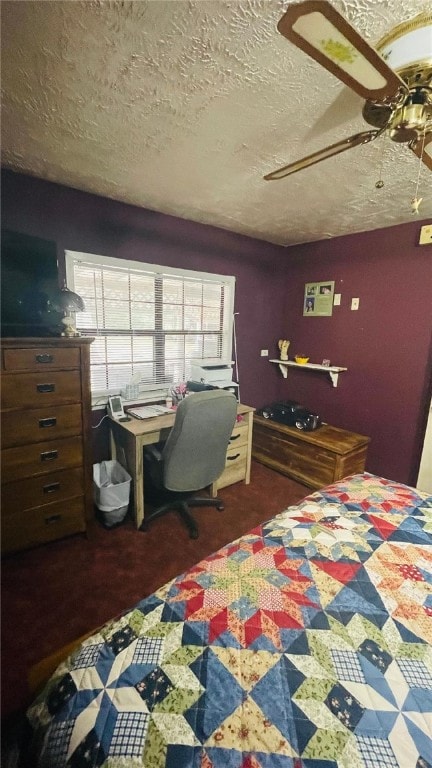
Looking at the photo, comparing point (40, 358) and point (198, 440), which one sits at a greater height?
point (40, 358)

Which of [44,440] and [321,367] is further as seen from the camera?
[321,367]

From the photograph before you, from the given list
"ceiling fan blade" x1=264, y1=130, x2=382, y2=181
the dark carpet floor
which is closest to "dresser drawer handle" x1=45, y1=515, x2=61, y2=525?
the dark carpet floor

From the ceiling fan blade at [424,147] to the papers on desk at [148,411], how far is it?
213 cm

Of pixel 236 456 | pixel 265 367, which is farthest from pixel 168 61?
pixel 265 367

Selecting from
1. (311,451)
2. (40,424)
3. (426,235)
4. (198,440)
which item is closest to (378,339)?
(426,235)

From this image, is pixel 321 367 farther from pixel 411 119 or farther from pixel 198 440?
pixel 411 119

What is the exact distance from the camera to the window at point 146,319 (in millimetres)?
2391

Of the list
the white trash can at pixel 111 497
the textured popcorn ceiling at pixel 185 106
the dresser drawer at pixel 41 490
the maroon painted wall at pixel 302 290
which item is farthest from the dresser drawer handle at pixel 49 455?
the textured popcorn ceiling at pixel 185 106

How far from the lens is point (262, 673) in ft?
2.45

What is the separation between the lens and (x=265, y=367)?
147 inches

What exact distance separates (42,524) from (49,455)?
46 cm

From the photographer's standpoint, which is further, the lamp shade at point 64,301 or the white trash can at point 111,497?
the white trash can at point 111,497

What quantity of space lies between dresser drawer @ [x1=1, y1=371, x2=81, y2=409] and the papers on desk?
0.57m

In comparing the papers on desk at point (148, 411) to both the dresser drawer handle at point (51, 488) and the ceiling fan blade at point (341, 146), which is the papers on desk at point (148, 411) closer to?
the dresser drawer handle at point (51, 488)
